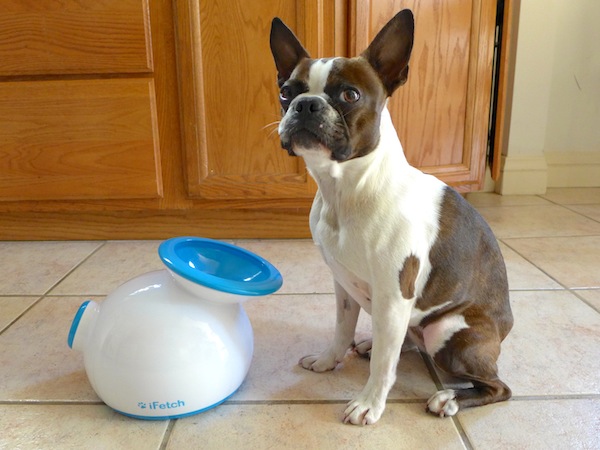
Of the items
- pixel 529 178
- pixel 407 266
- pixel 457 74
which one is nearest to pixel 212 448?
pixel 407 266

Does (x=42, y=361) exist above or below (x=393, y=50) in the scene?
below

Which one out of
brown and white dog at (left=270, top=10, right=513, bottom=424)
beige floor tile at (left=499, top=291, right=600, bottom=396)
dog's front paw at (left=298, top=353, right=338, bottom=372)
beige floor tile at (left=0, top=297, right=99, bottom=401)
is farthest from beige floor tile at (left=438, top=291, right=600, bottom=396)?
beige floor tile at (left=0, top=297, right=99, bottom=401)

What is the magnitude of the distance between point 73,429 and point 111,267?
871mm

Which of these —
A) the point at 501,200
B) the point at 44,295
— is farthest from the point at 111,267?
the point at 501,200

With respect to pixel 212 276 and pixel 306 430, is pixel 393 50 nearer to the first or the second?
pixel 212 276

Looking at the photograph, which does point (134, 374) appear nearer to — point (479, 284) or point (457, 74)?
point (479, 284)

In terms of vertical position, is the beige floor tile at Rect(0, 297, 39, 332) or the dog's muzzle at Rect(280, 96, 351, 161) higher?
the dog's muzzle at Rect(280, 96, 351, 161)

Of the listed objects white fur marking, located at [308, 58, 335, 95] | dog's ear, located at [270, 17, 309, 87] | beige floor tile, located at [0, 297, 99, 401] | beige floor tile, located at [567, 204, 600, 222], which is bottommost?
beige floor tile, located at [567, 204, 600, 222]

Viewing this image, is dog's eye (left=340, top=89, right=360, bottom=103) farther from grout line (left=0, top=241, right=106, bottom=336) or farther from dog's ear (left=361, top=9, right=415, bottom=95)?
grout line (left=0, top=241, right=106, bottom=336)

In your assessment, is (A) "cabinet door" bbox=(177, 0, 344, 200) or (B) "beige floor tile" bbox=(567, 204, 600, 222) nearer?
(A) "cabinet door" bbox=(177, 0, 344, 200)

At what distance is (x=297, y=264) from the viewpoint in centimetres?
172

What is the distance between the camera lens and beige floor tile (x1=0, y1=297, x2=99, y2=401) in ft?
3.34

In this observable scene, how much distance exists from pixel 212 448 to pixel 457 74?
5.31 ft

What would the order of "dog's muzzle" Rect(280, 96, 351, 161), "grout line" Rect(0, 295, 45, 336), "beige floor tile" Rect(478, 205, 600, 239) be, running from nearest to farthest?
"dog's muzzle" Rect(280, 96, 351, 161) → "grout line" Rect(0, 295, 45, 336) → "beige floor tile" Rect(478, 205, 600, 239)
